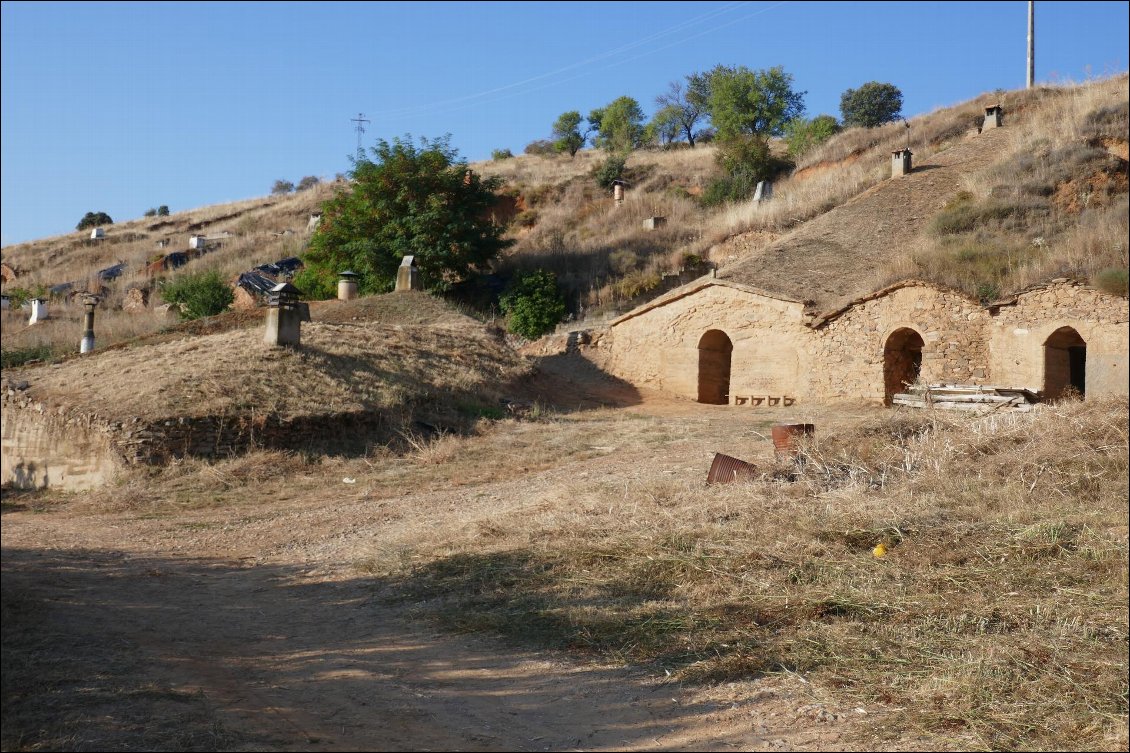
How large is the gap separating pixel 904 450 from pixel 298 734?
7.24 m

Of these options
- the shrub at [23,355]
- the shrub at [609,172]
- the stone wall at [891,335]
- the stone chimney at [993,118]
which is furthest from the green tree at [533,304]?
the shrub at [609,172]

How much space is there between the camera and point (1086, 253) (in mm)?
11812

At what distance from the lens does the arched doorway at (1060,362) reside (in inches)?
623

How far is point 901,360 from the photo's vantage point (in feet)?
65.2

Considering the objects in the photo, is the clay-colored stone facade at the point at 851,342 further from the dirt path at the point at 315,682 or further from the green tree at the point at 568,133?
the green tree at the point at 568,133

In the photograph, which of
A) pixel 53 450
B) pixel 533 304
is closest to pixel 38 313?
pixel 533 304

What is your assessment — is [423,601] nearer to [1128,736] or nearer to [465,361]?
[1128,736]

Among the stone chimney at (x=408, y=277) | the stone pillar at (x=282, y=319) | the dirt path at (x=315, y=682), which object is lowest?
the dirt path at (x=315, y=682)

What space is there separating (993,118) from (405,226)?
67.5ft

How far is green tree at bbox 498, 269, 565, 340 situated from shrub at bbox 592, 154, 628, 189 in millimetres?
16761

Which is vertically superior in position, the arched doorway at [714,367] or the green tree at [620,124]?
the green tree at [620,124]

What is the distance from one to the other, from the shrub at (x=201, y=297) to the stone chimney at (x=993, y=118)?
26.0 m

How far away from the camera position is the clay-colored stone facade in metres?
16.2

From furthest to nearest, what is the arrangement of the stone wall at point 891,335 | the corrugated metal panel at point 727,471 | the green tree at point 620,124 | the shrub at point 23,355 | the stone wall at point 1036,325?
1. the green tree at point 620,124
2. the shrub at point 23,355
3. the stone wall at point 891,335
4. the stone wall at point 1036,325
5. the corrugated metal panel at point 727,471
